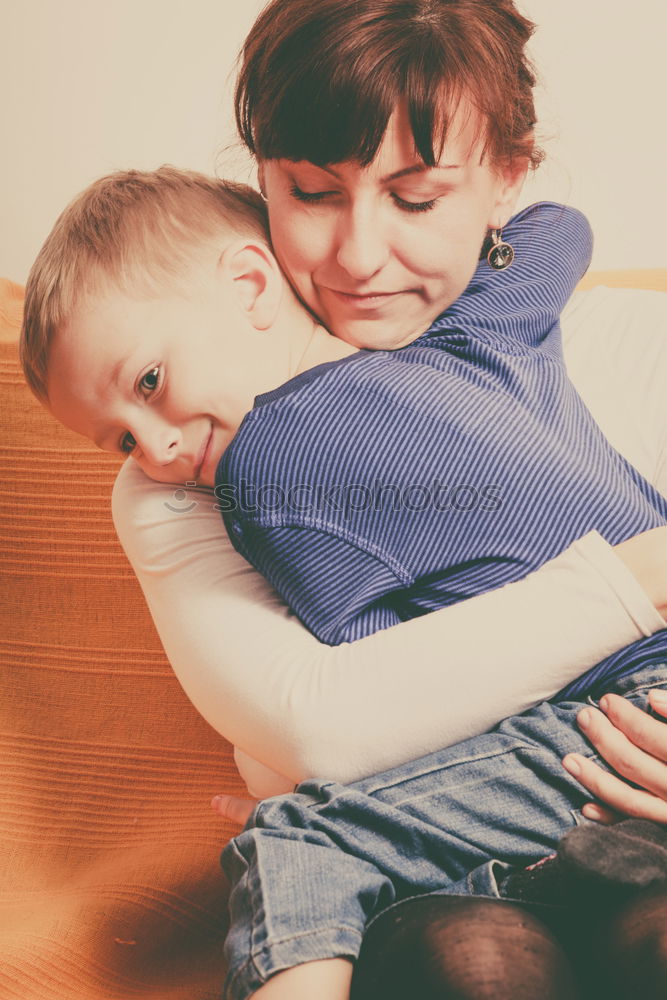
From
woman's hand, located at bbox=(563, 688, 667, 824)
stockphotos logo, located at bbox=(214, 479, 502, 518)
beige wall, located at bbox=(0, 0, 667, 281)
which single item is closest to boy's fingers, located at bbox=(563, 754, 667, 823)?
woman's hand, located at bbox=(563, 688, 667, 824)

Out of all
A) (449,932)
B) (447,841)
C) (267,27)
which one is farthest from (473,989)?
(267,27)

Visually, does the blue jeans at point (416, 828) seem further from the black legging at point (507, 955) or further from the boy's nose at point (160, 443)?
the boy's nose at point (160, 443)

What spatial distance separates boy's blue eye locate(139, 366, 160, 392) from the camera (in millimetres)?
926

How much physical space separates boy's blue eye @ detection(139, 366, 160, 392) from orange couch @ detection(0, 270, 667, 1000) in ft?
1.91

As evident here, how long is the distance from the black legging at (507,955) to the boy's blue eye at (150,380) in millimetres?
557

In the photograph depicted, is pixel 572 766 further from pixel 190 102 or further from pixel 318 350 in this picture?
pixel 190 102

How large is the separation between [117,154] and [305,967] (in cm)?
155

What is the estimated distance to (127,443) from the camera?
100 cm

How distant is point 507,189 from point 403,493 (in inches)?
18.2

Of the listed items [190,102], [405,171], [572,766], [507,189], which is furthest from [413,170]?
[190,102]

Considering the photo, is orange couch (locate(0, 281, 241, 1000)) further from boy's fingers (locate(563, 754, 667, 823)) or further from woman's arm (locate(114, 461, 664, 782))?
boy's fingers (locate(563, 754, 667, 823))

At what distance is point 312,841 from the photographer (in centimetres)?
74

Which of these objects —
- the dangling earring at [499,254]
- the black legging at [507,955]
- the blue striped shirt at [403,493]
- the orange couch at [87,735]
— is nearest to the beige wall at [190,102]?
the orange couch at [87,735]

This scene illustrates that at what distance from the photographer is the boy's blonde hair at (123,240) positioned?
94cm
